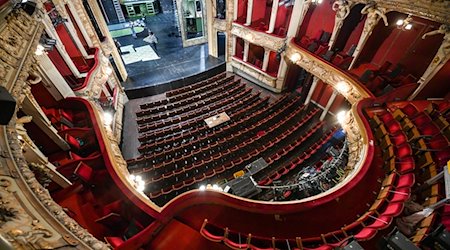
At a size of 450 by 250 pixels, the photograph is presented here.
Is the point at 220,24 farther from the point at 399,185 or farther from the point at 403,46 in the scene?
the point at 399,185

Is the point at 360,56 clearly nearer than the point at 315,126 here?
Yes

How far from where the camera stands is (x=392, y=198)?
4.78 meters

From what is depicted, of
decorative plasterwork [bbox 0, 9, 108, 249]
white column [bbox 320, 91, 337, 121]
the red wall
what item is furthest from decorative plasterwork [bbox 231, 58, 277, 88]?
decorative plasterwork [bbox 0, 9, 108, 249]

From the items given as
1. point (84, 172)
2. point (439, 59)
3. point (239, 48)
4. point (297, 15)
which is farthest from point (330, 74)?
point (84, 172)

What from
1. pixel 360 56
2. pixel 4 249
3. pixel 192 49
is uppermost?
pixel 4 249

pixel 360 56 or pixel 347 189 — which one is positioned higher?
pixel 360 56

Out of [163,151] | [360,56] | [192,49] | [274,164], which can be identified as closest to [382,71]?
[360,56]

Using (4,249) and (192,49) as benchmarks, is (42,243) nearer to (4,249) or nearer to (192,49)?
(4,249)

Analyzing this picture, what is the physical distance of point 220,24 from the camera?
13.4 m

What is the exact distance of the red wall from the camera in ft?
32.7

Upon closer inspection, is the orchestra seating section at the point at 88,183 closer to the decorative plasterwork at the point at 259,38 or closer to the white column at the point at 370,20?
the decorative plasterwork at the point at 259,38

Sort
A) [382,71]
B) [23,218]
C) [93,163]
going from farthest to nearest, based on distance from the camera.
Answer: [382,71], [93,163], [23,218]

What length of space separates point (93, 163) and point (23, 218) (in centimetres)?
404

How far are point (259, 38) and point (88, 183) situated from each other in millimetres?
10383
